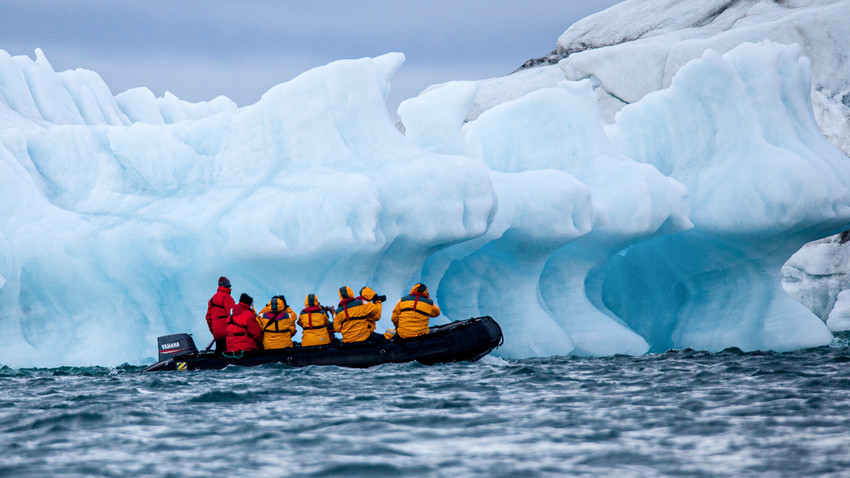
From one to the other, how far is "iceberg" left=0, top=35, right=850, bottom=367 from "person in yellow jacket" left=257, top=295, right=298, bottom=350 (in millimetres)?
960

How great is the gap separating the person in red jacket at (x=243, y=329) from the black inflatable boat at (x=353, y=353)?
16 centimetres

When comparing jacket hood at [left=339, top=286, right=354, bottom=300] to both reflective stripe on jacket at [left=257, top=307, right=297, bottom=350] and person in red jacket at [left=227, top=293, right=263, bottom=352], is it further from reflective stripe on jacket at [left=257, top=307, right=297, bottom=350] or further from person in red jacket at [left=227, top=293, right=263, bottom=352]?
person in red jacket at [left=227, top=293, right=263, bottom=352]

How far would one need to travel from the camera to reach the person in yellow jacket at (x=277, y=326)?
41.2 ft

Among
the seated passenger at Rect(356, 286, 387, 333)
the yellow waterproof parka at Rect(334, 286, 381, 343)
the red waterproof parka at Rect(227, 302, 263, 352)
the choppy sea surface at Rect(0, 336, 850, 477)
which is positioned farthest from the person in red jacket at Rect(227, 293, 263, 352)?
the seated passenger at Rect(356, 286, 387, 333)

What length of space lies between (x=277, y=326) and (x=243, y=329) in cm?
46

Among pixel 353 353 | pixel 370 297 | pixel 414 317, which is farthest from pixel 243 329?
pixel 414 317

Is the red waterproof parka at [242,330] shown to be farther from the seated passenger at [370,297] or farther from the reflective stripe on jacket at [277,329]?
the seated passenger at [370,297]

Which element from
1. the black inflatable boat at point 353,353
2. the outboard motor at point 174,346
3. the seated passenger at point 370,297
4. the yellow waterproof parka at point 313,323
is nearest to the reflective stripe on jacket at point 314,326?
the yellow waterproof parka at point 313,323

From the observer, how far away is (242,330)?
12500mm

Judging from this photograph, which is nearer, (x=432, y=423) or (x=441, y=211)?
(x=432, y=423)

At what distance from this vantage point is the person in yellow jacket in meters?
12.6

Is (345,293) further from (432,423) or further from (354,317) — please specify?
(432,423)

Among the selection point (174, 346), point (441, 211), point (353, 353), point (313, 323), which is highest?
point (441, 211)

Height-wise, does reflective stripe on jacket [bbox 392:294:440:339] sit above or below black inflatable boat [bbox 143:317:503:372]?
above
